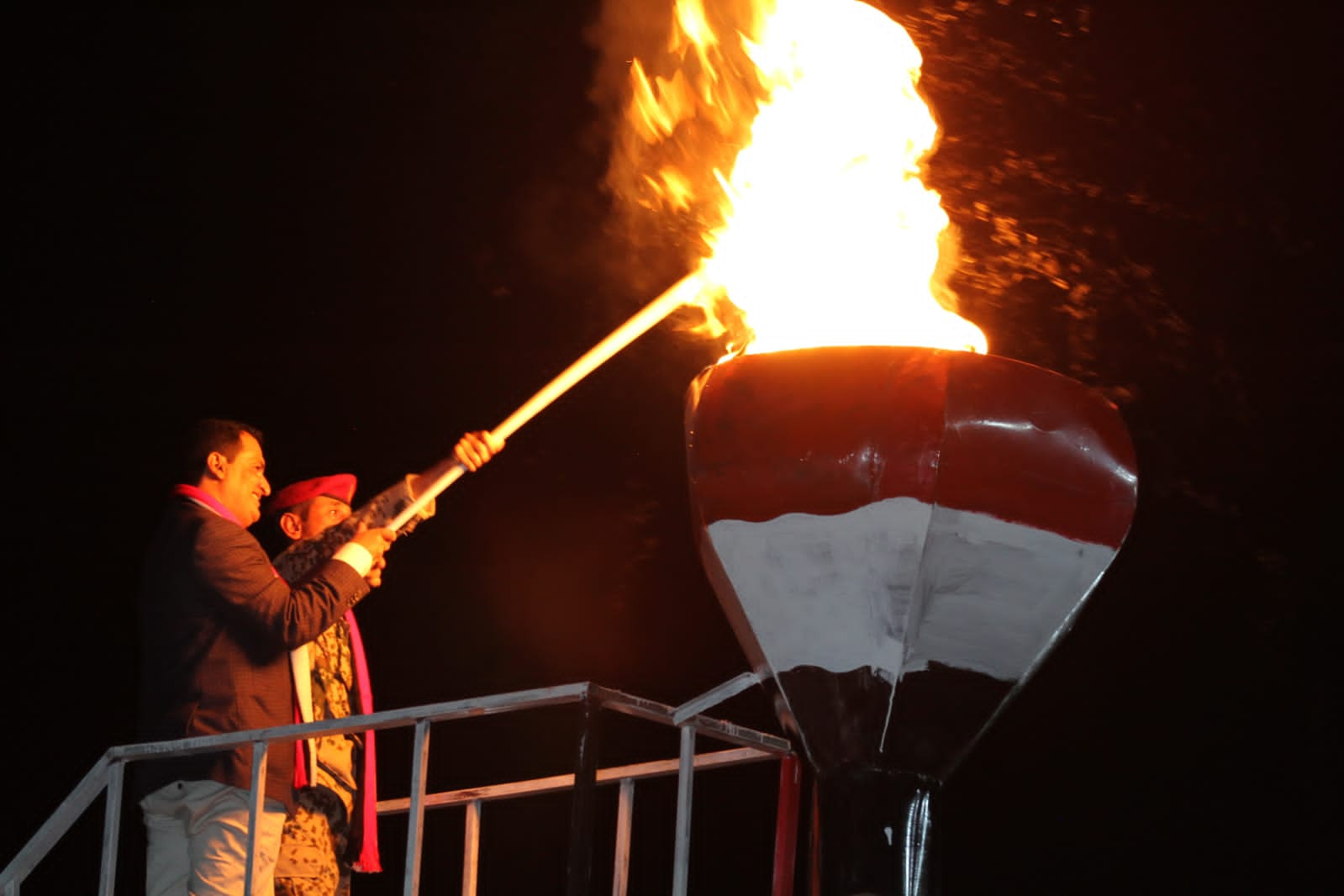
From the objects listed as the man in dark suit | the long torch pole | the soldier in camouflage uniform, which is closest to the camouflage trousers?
the soldier in camouflage uniform

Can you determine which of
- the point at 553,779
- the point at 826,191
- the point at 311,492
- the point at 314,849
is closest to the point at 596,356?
the point at 826,191

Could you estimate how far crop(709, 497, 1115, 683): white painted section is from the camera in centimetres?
221

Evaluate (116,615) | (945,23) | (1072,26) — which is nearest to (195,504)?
(116,615)

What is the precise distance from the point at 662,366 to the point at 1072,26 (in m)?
1.49

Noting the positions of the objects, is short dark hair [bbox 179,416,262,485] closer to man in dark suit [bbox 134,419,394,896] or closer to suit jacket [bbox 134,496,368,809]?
man in dark suit [bbox 134,419,394,896]

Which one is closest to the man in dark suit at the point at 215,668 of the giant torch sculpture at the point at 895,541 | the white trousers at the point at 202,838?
the white trousers at the point at 202,838

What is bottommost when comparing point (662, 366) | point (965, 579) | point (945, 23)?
point (965, 579)

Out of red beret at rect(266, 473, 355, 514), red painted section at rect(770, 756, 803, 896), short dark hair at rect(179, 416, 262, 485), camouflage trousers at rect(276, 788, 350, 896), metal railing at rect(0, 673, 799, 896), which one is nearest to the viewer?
metal railing at rect(0, 673, 799, 896)

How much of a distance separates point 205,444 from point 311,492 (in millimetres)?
428

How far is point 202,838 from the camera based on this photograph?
2.80 metres

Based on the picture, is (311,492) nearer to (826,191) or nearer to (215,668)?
(215,668)

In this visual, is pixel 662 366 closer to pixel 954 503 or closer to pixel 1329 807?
pixel 1329 807

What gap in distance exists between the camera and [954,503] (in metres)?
2.19

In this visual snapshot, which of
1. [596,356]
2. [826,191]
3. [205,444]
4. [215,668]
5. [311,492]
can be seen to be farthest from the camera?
[311,492]
